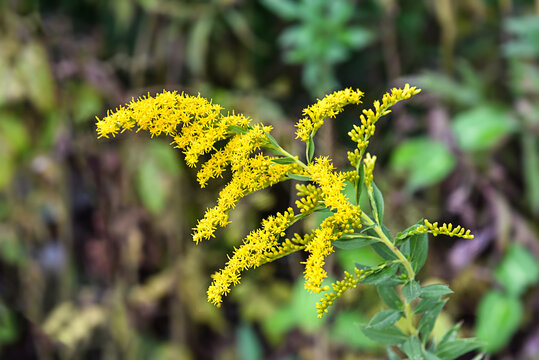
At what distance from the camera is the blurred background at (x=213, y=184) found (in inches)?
63.1

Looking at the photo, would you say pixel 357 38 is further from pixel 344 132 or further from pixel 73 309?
pixel 73 309

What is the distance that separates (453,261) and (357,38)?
68 cm

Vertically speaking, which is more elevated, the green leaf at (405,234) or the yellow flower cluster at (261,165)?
the yellow flower cluster at (261,165)

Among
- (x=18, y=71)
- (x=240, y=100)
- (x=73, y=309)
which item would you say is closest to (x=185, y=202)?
(x=240, y=100)

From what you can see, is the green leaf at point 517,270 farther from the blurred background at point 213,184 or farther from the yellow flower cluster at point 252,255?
the yellow flower cluster at point 252,255

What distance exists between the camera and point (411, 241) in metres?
0.49

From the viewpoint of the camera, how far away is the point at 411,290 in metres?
0.45

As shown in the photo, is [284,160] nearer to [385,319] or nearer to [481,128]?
[385,319]

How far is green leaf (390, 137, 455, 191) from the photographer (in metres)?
1.56

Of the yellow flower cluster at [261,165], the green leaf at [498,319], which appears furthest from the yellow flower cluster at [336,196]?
the green leaf at [498,319]

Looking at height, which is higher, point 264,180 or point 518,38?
point 518,38

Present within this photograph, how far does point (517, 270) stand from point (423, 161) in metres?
0.39

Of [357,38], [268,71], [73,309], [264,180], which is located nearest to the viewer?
[264,180]

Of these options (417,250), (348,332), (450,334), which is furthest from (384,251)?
(348,332)
